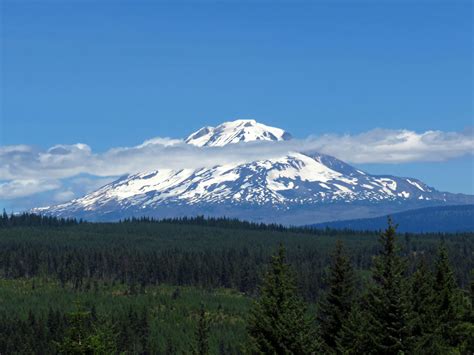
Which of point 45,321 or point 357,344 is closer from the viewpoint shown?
point 357,344

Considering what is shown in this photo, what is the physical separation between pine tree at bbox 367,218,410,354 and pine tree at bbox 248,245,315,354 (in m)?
3.93

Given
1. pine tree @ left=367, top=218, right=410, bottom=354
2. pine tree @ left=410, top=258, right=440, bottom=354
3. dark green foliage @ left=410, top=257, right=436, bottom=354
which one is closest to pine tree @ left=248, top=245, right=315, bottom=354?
pine tree @ left=367, top=218, right=410, bottom=354

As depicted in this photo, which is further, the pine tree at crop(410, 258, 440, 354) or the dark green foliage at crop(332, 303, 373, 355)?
the pine tree at crop(410, 258, 440, 354)

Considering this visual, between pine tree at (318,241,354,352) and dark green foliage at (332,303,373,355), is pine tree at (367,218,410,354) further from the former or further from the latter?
pine tree at (318,241,354,352)

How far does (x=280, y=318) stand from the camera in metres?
36.8

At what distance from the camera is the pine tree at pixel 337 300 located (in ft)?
147

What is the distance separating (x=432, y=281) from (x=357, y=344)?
51.7 feet

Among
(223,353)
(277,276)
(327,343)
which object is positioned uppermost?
(277,276)

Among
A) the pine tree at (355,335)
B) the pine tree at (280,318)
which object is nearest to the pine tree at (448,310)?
the pine tree at (355,335)

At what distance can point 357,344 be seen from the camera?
40.4 meters

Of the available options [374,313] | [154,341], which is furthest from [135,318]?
[374,313]

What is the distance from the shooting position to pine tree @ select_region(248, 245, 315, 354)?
1430 inches

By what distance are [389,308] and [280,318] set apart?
21.3 ft

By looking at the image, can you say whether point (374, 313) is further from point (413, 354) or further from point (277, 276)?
point (277, 276)
